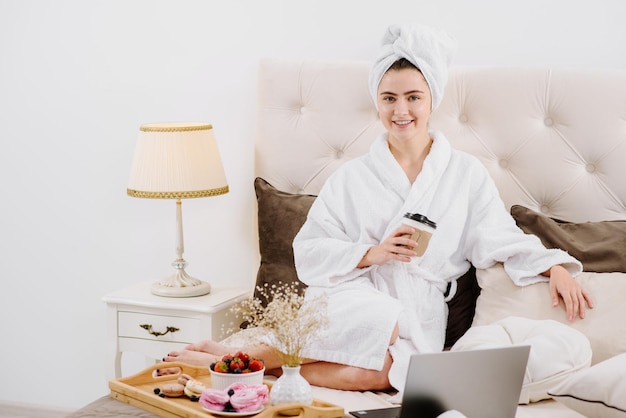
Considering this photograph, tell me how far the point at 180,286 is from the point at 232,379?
104cm

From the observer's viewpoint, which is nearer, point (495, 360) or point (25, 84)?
point (495, 360)

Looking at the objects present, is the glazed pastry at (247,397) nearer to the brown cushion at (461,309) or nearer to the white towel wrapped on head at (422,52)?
the brown cushion at (461,309)

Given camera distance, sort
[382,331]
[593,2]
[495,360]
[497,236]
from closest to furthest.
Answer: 1. [495,360]
2. [382,331]
3. [497,236]
4. [593,2]

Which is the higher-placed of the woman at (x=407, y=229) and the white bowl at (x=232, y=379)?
the woman at (x=407, y=229)

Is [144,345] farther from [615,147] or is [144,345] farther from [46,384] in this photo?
[615,147]

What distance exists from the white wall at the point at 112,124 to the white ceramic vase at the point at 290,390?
3.69 feet

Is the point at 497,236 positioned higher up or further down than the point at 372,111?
further down

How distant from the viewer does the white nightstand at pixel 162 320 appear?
273 centimetres

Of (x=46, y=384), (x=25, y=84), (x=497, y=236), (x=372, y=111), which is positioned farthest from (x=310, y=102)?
(x=46, y=384)

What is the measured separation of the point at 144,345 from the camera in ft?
9.30

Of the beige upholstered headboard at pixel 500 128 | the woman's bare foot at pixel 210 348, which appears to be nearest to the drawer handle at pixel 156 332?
the woman's bare foot at pixel 210 348

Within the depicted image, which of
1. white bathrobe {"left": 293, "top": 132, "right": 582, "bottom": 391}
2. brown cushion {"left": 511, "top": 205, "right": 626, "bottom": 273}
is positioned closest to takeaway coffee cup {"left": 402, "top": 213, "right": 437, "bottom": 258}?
white bathrobe {"left": 293, "top": 132, "right": 582, "bottom": 391}

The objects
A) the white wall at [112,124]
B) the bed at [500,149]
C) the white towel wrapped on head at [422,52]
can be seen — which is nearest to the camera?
the bed at [500,149]

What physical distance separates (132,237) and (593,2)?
1851 millimetres
